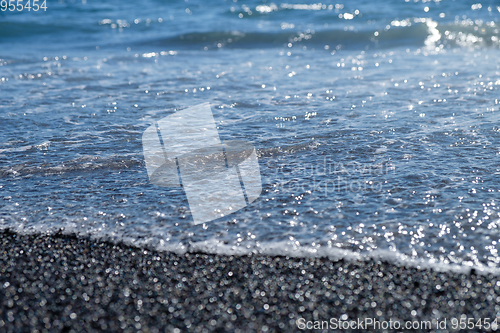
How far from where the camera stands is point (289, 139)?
4.13 meters

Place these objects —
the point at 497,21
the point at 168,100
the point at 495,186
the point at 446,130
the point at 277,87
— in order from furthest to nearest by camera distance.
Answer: the point at 497,21
the point at 277,87
the point at 168,100
the point at 446,130
the point at 495,186

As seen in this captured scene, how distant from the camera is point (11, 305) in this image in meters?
2.08

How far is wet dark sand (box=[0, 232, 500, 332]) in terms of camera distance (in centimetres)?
201

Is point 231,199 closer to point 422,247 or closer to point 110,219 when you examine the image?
point 110,219

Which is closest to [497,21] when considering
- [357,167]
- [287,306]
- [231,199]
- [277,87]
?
[277,87]

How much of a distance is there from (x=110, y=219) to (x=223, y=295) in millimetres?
990
